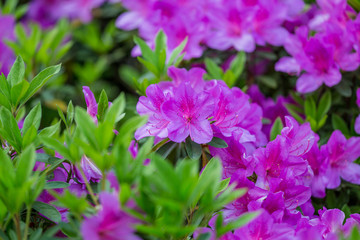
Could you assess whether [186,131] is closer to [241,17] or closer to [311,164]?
[311,164]

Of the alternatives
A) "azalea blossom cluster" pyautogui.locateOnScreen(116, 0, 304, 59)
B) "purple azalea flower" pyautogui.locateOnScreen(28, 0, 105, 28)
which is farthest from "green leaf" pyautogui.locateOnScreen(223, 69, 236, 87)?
"purple azalea flower" pyautogui.locateOnScreen(28, 0, 105, 28)

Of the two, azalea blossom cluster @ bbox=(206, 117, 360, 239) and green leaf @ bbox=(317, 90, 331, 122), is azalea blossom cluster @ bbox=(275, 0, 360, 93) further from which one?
azalea blossom cluster @ bbox=(206, 117, 360, 239)

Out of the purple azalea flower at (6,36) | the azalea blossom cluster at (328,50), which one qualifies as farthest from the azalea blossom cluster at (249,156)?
the purple azalea flower at (6,36)

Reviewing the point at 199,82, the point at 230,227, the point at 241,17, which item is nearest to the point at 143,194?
the point at 230,227

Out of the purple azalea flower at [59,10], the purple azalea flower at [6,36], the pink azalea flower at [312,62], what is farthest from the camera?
the purple azalea flower at [59,10]

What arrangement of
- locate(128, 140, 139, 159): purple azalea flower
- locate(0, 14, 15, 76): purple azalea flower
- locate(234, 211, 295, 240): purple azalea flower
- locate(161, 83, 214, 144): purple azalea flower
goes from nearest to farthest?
locate(234, 211, 295, 240): purple azalea flower < locate(161, 83, 214, 144): purple azalea flower < locate(128, 140, 139, 159): purple azalea flower < locate(0, 14, 15, 76): purple azalea flower

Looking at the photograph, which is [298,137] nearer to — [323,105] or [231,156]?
[231,156]

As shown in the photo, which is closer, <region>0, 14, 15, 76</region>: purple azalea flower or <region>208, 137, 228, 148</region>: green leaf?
<region>208, 137, 228, 148</region>: green leaf

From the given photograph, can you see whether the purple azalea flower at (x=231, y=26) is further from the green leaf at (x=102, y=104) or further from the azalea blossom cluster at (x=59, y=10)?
the azalea blossom cluster at (x=59, y=10)
